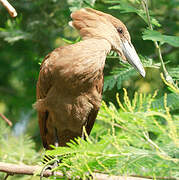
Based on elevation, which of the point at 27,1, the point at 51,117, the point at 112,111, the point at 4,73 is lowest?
the point at 4,73

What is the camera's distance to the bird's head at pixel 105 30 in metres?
3.91

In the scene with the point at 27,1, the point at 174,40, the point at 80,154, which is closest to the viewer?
the point at 80,154

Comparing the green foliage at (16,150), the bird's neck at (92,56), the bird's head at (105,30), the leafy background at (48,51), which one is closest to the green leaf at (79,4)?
the leafy background at (48,51)

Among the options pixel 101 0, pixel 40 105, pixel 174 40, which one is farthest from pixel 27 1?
pixel 174 40

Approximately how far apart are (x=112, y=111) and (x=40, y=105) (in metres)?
2.04

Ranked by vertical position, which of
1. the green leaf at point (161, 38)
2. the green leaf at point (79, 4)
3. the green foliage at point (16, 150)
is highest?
the green leaf at point (161, 38)

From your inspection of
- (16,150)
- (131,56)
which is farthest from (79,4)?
(16,150)

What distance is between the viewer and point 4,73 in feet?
21.7

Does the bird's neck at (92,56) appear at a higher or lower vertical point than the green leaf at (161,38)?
lower

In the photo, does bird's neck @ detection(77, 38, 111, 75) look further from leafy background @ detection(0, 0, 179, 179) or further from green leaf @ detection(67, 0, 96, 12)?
green leaf @ detection(67, 0, 96, 12)

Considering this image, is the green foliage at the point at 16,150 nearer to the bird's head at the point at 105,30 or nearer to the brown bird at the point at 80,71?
the brown bird at the point at 80,71

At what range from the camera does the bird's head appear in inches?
154

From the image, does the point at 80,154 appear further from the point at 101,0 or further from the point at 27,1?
the point at 27,1

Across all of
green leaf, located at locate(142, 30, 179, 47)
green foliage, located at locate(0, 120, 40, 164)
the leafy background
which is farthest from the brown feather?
green leaf, located at locate(142, 30, 179, 47)
